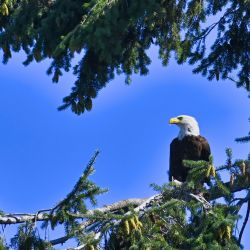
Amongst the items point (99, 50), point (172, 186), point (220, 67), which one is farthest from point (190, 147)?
point (172, 186)

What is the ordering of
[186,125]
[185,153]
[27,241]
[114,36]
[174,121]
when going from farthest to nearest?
[174,121] < [186,125] < [185,153] < [114,36] < [27,241]

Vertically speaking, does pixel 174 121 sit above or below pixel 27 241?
above

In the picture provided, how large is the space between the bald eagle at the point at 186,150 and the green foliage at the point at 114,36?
120 cm

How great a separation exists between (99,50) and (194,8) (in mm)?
1527

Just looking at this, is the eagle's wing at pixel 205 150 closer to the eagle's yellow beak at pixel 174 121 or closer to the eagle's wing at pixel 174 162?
the eagle's wing at pixel 174 162

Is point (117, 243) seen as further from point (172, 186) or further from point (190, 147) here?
point (190, 147)

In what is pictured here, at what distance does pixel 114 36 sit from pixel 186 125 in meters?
3.21

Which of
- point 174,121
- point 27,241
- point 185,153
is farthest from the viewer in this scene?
point 174,121

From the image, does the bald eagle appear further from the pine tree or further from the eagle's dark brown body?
the pine tree

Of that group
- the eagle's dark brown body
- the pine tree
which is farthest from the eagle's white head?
the pine tree

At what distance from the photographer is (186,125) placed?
9.77 meters

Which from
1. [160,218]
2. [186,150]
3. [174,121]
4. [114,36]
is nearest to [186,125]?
[174,121]

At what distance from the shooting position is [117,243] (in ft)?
16.7

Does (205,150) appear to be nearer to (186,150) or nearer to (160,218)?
(186,150)
